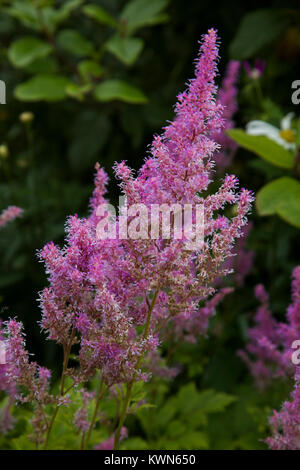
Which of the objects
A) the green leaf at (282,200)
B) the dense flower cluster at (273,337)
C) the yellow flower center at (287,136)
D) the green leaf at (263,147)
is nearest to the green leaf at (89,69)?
the yellow flower center at (287,136)

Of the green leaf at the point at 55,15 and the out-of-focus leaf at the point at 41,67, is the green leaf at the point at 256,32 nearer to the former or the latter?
the green leaf at the point at 55,15

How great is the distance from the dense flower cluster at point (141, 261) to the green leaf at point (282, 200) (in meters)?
0.57

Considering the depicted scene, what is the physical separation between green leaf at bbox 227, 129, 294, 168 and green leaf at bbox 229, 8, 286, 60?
656mm

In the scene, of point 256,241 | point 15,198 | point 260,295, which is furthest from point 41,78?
point 260,295

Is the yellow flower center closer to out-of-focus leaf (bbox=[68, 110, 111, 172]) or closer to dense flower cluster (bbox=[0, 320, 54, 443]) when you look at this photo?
out-of-focus leaf (bbox=[68, 110, 111, 172])

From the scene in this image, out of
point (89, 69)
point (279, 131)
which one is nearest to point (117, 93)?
point (89, 69)

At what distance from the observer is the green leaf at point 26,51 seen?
7.64 feet

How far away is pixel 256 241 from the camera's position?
226 centimetres

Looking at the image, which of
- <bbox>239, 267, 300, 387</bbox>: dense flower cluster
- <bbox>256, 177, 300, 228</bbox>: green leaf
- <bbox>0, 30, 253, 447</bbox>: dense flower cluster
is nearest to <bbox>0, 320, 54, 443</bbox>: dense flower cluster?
<bbox>0, 30, 253, 447</bbox>: dense flower cluster

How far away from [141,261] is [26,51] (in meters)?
1.71

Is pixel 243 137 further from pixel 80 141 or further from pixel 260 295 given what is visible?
pixel 80 141

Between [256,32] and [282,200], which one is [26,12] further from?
[282,200]

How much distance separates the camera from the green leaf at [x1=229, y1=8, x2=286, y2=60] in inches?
87.1
